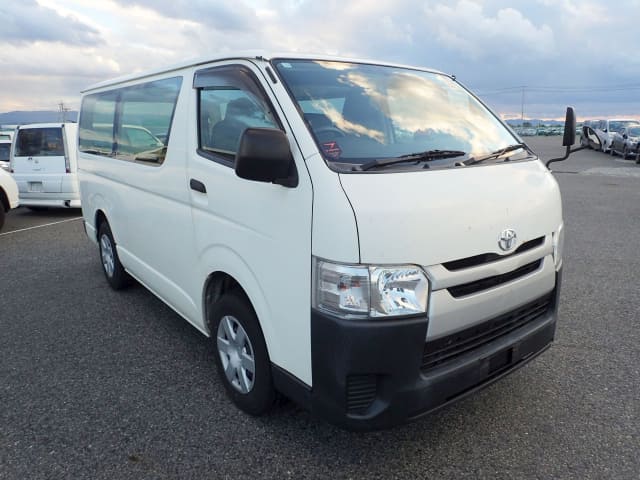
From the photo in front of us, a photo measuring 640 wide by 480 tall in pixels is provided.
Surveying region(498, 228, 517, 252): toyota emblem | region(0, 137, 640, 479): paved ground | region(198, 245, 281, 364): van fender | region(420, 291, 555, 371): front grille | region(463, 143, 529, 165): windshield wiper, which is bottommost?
region(0, 137, 640, 479): paved ground

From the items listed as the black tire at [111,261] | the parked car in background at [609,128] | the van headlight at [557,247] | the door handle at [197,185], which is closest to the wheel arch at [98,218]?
the black tire at [111,261]

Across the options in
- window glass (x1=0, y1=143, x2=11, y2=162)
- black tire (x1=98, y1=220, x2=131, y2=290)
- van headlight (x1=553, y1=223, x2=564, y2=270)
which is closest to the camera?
van headlight (x1=553, y1=223, x2=564, y2=270)

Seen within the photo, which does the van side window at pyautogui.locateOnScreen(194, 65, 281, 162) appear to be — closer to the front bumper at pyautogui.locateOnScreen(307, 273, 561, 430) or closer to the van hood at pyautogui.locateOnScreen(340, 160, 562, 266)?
the van hood at pyautogui.locateOnScreen(340, 160, 562, 266)

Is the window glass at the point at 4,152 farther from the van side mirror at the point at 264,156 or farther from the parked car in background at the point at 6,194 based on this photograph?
the van side mirror at the point at 264,156

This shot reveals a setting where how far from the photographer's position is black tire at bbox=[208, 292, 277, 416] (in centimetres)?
263

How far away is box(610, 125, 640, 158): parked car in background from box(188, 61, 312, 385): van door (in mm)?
22352

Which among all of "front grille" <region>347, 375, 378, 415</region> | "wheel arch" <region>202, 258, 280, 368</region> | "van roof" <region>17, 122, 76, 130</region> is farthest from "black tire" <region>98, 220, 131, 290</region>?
"van roof" <region>17, 122, 76, 130</region>

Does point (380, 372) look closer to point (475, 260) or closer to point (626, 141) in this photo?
point (475, 260)

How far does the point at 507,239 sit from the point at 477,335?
486mm

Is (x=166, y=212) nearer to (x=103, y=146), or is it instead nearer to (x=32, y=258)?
(x=103, y=146)

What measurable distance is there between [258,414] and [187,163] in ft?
5.19

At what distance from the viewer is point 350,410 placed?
218 centimetres

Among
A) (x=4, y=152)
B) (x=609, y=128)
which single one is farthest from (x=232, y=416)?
(x=609, y=128)

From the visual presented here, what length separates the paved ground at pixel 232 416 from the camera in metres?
2.50
